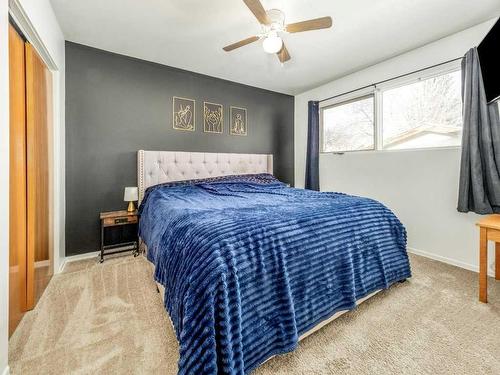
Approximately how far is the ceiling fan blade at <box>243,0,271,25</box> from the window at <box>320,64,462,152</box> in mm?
2185

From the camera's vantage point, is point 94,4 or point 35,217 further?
point 94,4

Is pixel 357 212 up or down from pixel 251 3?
down

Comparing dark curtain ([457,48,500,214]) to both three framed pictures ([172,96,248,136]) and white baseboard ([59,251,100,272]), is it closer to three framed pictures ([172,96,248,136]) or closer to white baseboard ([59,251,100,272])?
three framed pictures ([172,96,248,136])

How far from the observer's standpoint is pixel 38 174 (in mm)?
1933

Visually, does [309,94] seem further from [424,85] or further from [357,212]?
[357,212]

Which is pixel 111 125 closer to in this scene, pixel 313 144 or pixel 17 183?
pixel 17 183

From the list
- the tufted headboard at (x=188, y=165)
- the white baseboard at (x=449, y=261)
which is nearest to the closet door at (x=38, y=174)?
the tufted headboard at (x=188, y=165)

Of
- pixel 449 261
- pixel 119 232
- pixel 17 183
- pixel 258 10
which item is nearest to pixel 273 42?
pixel 258 10

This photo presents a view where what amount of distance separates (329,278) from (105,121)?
3076 mm

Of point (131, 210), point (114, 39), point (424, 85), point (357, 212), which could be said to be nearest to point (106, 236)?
point (131, 210)

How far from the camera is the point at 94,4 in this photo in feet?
6.84

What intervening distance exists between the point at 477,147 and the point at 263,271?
253 centimetres

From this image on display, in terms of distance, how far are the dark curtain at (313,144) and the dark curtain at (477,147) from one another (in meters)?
1.97

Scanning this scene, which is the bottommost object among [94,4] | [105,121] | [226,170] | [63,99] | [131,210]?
[131,210]
